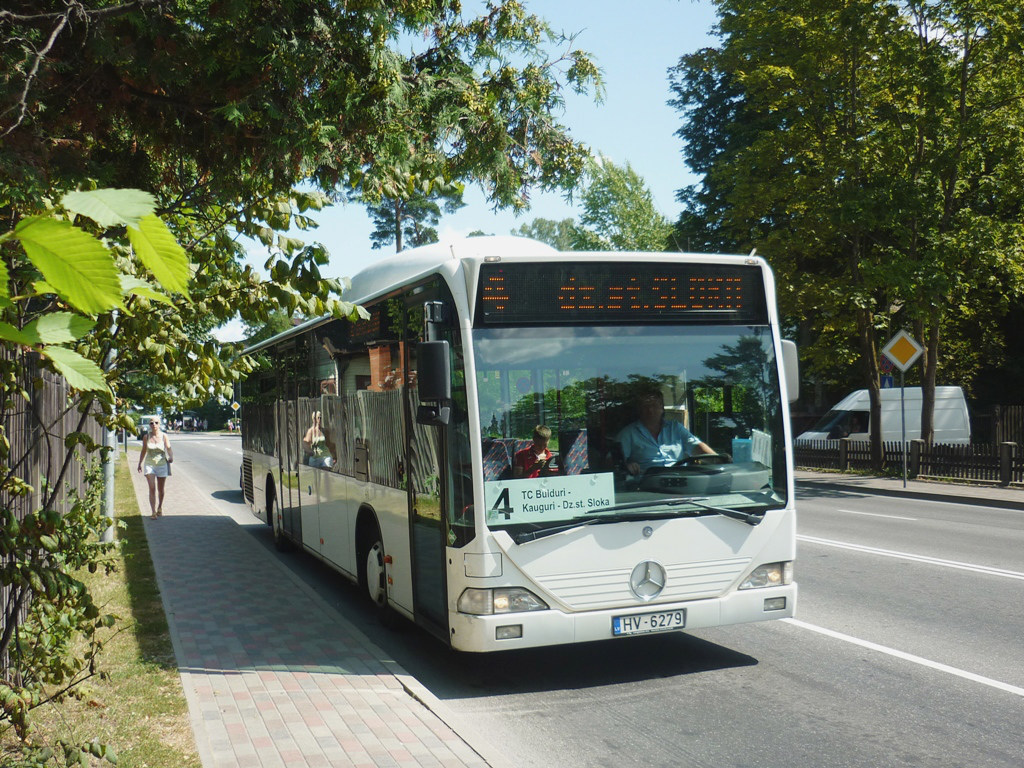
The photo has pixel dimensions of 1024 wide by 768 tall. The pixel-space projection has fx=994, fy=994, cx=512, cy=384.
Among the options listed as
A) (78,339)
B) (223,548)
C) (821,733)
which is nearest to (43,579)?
(78,339)

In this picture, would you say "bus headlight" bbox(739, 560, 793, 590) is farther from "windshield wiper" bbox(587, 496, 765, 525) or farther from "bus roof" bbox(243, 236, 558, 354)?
"bus roof" bbox(243, 236, 558, 354)

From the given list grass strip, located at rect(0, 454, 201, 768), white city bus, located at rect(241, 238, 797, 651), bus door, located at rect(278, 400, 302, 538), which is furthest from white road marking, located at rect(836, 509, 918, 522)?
grass strip, located at rect(0, 454, 201, 768)

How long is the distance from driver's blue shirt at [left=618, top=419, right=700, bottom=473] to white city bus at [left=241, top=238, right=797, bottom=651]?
6cm

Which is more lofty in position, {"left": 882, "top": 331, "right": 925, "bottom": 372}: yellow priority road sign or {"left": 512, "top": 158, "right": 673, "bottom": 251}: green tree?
{"left": 512, "top": 158, "right": 673, "bottom": 251}: green tree

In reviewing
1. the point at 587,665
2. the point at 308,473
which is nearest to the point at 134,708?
the point at 587,665

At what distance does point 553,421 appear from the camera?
6.48 metres

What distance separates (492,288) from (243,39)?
7.00 feet

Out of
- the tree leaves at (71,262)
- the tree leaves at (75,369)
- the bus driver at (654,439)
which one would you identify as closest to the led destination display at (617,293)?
the bus driver at (654,439)

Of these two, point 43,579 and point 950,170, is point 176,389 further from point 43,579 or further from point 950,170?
point 950,170

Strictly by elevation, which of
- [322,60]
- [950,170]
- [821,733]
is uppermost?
[950,170]

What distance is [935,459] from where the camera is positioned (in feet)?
79.8

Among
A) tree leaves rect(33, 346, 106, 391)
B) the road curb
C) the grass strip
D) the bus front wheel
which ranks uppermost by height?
tree leaves rect(33, 346, 106, 391)

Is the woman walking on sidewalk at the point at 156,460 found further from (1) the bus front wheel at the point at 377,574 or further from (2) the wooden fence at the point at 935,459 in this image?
(2) the wooden fence at the point at 935,459

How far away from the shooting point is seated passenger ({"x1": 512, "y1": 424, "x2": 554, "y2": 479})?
639 cm
